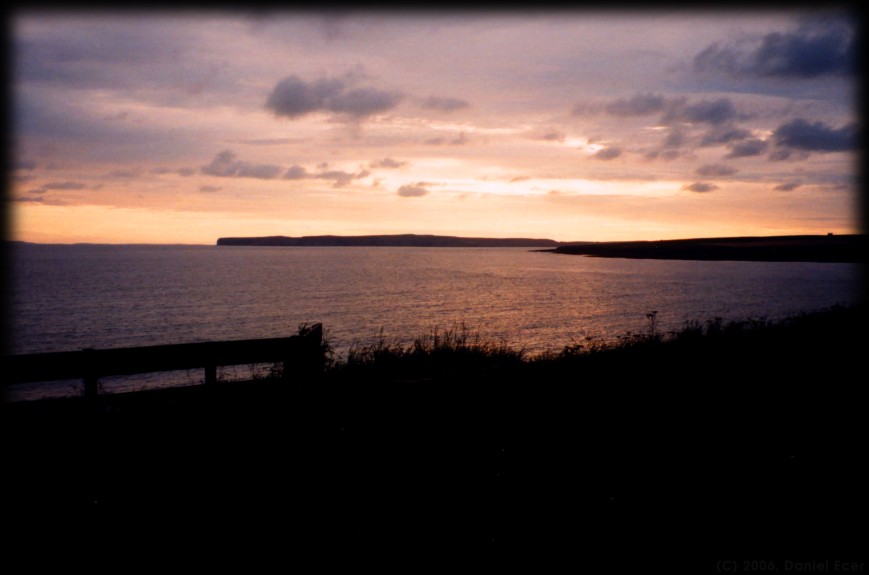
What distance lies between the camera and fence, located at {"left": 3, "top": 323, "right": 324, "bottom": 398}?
5945 mm

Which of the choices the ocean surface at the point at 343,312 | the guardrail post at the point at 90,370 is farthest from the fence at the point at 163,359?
the ocean surface at the point at 343,312

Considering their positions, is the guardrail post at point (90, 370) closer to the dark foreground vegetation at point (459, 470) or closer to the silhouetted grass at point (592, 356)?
the dark foreground vegetation at point (459, 470)

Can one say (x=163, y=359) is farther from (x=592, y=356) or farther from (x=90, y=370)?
(x=592, y=356)

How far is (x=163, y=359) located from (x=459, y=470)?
3.75m

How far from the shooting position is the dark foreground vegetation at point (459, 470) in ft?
13.0

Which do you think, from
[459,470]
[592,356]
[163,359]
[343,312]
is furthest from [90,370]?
[343,312]

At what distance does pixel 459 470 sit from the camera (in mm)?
4957

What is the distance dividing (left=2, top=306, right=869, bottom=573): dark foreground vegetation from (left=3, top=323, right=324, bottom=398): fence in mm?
326

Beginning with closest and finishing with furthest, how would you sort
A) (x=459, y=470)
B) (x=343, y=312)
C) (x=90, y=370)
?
1. (x=459, y=470)
2. (x=90, y=370)
3. (x=343, y=312)

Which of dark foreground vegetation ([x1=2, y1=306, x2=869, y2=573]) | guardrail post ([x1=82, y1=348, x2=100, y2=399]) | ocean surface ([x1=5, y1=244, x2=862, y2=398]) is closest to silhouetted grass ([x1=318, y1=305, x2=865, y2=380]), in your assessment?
dark foreground vegetation ([x1=2, y1=306, x2=869, y2=573])

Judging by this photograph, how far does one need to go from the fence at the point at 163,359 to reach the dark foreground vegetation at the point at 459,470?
0.33 metres

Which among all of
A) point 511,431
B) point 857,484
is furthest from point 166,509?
point 857,484

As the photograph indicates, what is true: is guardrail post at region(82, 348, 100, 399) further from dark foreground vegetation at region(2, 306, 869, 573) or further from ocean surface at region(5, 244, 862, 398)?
ocean surface at region(5, 244, 862, 398)

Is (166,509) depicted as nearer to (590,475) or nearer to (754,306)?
(590,475)
